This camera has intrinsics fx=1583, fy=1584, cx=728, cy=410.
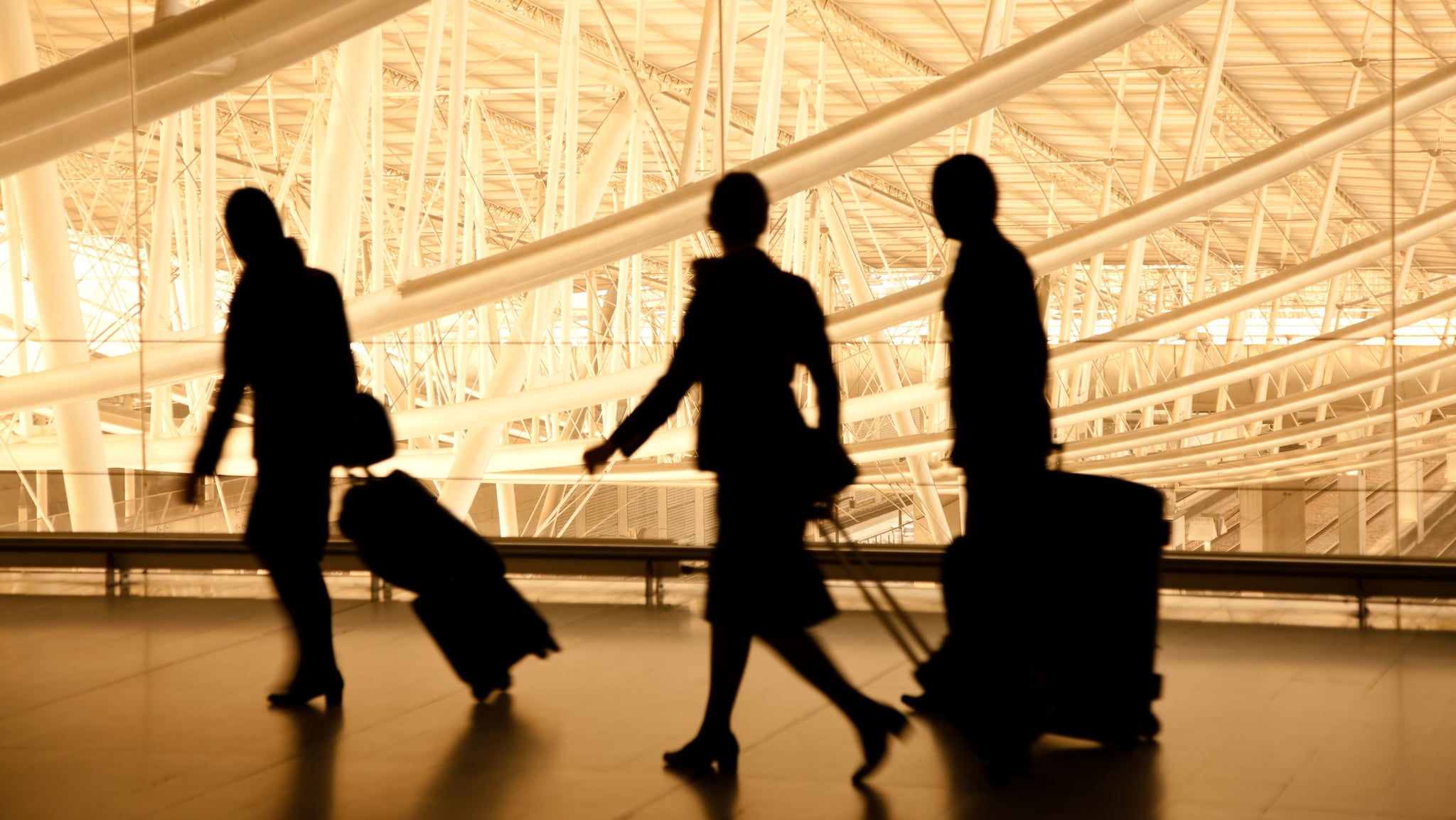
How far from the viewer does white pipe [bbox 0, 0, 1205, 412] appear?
9.95 meters

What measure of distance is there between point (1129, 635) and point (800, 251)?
20.8 metres

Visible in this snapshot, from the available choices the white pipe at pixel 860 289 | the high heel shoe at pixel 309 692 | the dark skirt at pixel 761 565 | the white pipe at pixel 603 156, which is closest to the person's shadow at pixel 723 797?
the dark skirt at pixel 761 565

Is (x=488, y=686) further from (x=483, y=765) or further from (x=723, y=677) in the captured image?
(x=723, y=677)

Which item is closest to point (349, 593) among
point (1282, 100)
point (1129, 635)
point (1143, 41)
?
point (1129, 635)

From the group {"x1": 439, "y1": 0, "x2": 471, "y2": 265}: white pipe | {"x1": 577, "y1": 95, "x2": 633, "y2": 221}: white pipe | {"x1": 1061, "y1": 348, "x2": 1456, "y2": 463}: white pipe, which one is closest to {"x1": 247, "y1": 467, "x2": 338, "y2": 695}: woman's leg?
{"x1": 1061, "y1": 348, "x2": 1456, "y2": 463}: white pipe

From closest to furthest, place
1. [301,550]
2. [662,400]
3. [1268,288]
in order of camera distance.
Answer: [662,400] < [301,550] < [1268,288]

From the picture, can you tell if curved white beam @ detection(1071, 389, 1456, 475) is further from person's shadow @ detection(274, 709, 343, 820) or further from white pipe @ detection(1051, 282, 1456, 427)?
person's shadow @ detection(274, 709, 343, 820)

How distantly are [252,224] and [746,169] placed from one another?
5.00 meters

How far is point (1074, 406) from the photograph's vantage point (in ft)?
67.4

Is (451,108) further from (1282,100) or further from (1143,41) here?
(1282,100)

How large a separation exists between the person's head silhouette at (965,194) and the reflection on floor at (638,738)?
1.60 m

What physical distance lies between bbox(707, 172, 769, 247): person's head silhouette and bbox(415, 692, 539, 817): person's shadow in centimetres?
171

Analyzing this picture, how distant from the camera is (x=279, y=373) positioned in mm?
5293

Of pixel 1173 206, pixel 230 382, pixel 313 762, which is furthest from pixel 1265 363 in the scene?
pixel 313 762
